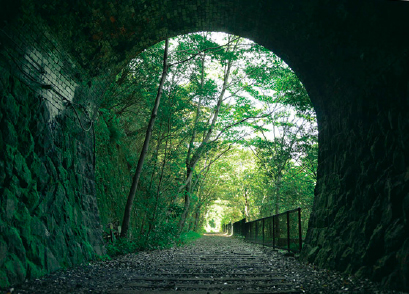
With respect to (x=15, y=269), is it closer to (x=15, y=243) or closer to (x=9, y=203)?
(x=15, y=243)

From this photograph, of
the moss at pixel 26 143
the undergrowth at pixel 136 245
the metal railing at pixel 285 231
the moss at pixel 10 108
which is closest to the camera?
the moss at pixel 10 108

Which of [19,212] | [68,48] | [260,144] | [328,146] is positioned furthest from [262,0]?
[260,144]

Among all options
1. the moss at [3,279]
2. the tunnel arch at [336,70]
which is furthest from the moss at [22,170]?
the tunnel arch at [336,70]

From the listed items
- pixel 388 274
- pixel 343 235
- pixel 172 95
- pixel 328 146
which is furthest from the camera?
pixel 172 95

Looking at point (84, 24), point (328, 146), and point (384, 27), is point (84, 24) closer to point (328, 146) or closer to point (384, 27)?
point (384, 27)

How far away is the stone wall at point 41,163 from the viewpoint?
3562 mm

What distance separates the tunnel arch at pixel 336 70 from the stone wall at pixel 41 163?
263 millimetres

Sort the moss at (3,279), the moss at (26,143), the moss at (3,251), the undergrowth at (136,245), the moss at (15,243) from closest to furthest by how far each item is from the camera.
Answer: the moss at (3,279) < the moss at (3,251) < the moss at (15,243) < the moss at (26,143) < the undergrowth at (136,245)

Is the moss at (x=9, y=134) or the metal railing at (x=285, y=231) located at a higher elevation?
the moss at (x=9, y=134)

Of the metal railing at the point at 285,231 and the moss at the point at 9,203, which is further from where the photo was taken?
the metal railing at the point at 285,231

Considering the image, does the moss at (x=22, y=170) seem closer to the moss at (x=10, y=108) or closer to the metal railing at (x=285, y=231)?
the moss at (x=10, y=108)

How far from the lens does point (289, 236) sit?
709 cm

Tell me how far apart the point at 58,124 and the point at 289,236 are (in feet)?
18.9

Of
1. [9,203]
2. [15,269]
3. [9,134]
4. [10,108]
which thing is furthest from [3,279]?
[10,108]
